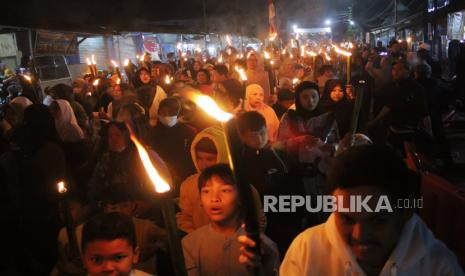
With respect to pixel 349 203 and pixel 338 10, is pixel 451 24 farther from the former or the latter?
pixel 338 10

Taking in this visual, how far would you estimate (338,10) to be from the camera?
1721 inches

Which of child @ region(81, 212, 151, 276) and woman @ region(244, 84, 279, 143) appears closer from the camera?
child @ region(81, 212, 151, 276)

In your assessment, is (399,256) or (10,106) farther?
(10,106)

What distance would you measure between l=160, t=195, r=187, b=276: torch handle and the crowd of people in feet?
0.23

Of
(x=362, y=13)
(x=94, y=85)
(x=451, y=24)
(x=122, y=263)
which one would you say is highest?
(x=362, y=13)

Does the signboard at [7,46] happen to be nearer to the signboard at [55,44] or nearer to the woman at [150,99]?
the signboard at [55,44]

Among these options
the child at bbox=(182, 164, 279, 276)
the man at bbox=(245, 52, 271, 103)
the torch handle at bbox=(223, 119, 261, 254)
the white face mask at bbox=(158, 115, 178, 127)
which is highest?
the man at bbox=(245, 52, 271, 103)

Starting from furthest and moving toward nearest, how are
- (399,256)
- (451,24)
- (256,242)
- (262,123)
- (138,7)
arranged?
(138,7) → (451,24) → (262,123) → (399,256) → (256,242)

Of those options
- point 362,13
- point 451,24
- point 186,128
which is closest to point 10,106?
point 186,128

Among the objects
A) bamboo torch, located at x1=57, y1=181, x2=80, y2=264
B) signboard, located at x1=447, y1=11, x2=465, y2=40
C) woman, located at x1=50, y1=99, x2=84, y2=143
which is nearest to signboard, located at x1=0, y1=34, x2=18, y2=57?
woman, located at x1=50, y1=99, x2=84, y2=143

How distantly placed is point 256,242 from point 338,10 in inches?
1790

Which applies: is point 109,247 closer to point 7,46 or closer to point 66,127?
point 66,127

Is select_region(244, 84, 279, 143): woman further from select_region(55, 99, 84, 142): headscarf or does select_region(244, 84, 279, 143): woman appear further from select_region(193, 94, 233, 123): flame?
select_region(193, 94, 233, 123): flame

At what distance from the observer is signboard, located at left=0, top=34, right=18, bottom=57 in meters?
13.0
